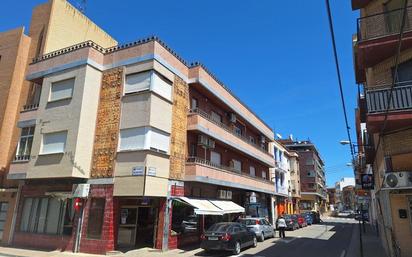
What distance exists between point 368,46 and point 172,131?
11.3m

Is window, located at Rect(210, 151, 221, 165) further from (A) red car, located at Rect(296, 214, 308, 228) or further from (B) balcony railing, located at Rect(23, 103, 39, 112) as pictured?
(A) red car, located at Rect(296, 214, 308, 228)

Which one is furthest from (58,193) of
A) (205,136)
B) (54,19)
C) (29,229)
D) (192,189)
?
(54,19)

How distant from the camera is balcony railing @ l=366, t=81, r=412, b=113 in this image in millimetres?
12587

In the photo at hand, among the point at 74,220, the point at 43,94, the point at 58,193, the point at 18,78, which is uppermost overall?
the point at 18,78

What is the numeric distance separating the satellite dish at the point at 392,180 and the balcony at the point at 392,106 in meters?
2.08

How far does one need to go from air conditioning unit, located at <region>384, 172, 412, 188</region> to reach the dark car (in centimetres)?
801

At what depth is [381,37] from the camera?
1369 centimetres

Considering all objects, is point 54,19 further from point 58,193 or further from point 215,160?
point 215,160

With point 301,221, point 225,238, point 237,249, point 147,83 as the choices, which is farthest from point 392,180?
point 301,221

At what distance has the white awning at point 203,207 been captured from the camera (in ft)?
59.6

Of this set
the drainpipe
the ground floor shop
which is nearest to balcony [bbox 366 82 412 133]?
the ground floor shop

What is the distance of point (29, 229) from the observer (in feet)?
65.2

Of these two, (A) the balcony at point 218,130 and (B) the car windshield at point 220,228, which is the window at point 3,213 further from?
(B) the car windshield at point 220,228

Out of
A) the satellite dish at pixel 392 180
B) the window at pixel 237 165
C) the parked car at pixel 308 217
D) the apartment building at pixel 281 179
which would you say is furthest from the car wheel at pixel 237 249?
the parked car at pixel 308 217
